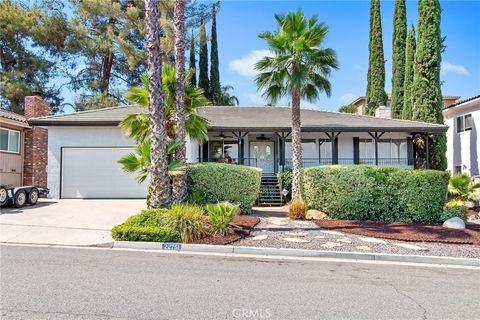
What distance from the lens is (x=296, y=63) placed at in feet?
45.4

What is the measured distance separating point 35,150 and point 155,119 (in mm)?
10744

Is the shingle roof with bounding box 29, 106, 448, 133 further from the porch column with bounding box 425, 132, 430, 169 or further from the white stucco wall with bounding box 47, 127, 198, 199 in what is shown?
the porch column with bounding box 425, 132, 430, 169

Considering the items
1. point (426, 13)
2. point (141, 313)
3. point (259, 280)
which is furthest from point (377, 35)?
point (141, 313)

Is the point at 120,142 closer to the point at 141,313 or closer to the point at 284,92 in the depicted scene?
the point at 284,92

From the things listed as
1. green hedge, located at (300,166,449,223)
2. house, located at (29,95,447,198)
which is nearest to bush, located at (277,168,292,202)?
house, located at (29,95,447,198)

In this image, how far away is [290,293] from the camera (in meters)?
5.17

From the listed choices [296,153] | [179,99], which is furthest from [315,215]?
[179,99]

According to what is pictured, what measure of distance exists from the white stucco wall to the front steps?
251 inches

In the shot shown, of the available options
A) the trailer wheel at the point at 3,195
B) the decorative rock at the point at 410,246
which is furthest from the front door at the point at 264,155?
the decorative rock at the point at 410,246

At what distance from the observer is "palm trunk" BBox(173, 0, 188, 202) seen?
1091 centimetres

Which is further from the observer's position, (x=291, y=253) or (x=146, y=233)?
(x=146, y=233)

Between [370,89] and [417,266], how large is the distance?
74.9 feet

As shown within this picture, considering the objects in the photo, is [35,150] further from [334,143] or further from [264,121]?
[334,143]

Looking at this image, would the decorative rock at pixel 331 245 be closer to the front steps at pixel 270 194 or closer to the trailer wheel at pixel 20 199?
the front steps at pixel 270 194
